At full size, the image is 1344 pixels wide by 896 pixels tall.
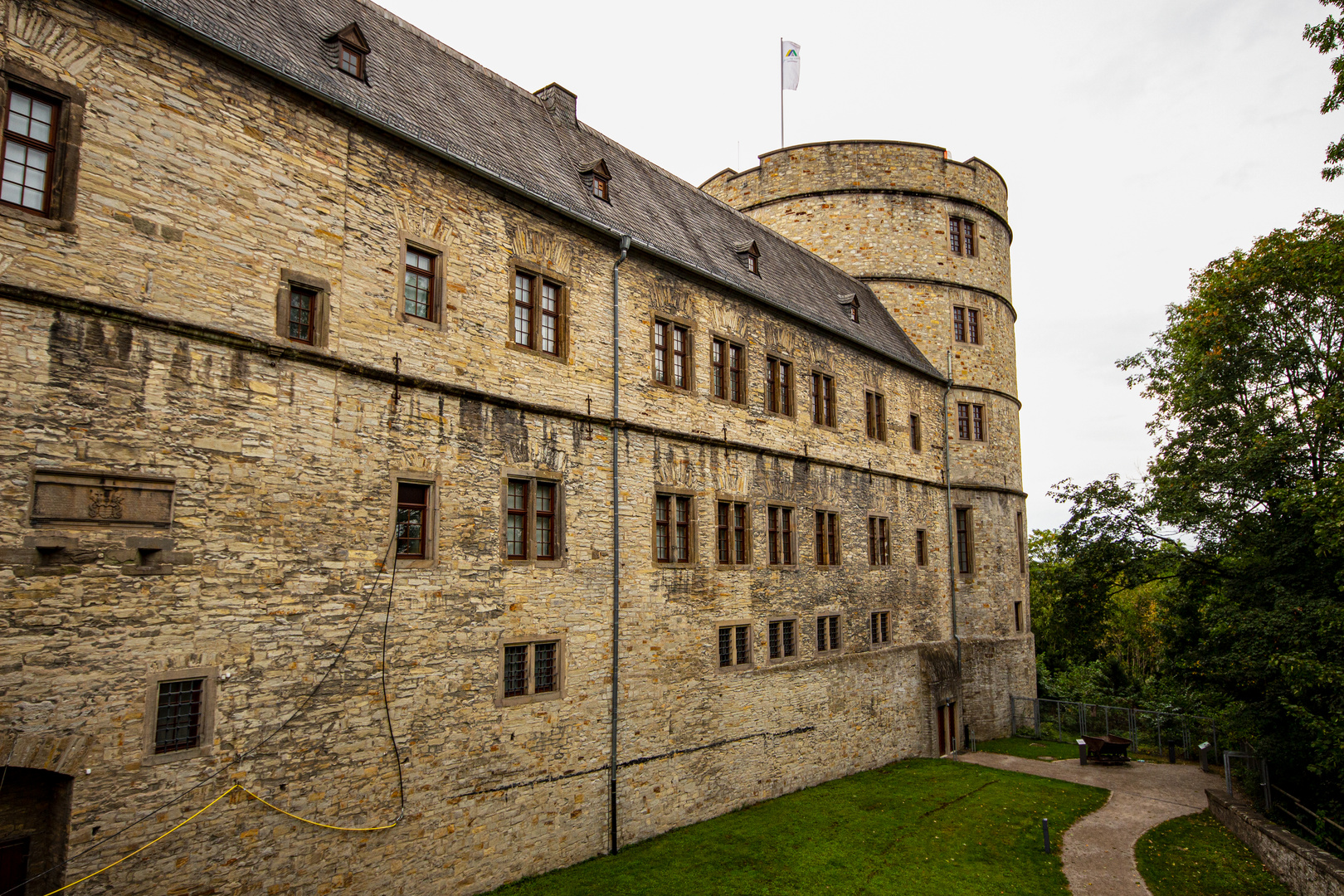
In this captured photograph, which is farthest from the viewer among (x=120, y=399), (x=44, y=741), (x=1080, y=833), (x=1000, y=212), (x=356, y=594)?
(x=1000, y=212)

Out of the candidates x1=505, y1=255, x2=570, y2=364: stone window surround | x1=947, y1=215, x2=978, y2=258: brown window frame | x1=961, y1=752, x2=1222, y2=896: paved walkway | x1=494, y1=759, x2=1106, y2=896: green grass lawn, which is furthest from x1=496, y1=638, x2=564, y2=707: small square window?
x1=947, y1=215, x2=978, y2=258: brown window frame

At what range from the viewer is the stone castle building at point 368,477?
359 inches

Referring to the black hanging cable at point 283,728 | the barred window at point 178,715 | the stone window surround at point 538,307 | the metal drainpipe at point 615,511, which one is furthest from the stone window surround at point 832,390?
the barred window at point 178,715

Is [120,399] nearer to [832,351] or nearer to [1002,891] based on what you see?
[1002,891]

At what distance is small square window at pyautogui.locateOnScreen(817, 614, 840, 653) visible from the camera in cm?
2123

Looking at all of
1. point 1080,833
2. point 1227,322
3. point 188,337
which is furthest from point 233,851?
point 1227,322

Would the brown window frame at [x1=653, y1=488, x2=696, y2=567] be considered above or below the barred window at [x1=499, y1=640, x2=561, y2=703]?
above

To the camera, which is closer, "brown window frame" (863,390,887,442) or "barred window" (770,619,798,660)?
"barred window" (770,619,798,660)

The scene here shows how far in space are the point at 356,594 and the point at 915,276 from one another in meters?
23.1

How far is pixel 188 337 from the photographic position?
33.3 ft

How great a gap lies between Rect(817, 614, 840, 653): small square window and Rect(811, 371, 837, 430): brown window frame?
5096mm

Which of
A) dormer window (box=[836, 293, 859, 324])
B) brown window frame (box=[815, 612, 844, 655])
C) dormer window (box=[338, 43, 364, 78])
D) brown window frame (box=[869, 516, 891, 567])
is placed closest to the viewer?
dormer window (box=[338, 43, 364, 78])

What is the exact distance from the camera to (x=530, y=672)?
44.6 ft

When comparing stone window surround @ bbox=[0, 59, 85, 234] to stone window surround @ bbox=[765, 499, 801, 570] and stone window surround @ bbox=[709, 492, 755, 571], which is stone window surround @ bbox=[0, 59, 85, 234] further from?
stone window surround @ bbox=[765, 499, 801, 570]
